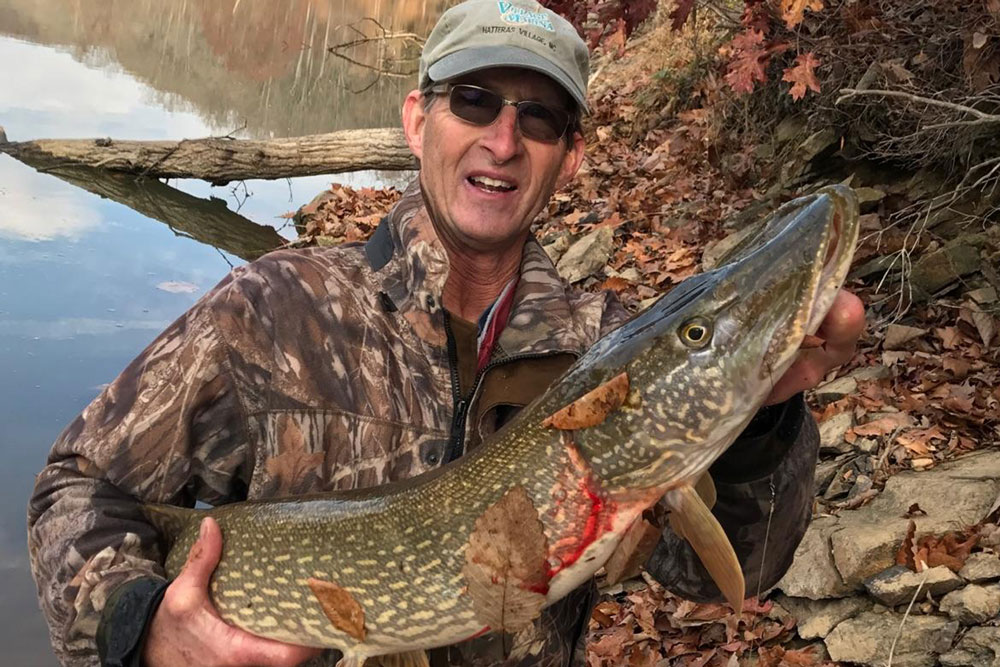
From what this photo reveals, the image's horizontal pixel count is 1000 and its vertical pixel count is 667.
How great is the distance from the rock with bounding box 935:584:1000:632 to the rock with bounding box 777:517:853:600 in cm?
39

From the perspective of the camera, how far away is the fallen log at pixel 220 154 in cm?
1041

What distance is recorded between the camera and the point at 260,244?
966 cm

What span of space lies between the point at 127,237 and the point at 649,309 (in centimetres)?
839

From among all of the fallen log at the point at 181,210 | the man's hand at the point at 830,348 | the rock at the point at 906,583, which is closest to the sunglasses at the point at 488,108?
the man's hand at the point at 830,348

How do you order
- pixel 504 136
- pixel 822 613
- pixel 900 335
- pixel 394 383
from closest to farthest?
pixel 394 383
pixel 504 136
pixel 822 613
pixel 900 335

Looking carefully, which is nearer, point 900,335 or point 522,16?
point 522,16

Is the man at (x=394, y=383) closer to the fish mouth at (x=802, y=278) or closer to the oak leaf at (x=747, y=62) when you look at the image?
the fish mouth at (x=802, y=278)

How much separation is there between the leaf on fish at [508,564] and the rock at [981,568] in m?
2.04

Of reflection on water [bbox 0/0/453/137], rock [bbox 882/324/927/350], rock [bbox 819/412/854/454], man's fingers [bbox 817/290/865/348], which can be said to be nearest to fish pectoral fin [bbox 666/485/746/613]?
man's fingers [bbox 817/290/865/348]

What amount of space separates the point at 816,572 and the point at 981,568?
0.60 m

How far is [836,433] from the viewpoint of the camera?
4176 millimetres

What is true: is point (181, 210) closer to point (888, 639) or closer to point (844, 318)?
point (888, 639)

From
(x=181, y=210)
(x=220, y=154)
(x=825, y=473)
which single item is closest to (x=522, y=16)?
(x=825, y=473)

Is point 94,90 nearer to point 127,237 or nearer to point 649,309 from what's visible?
point 127,237
